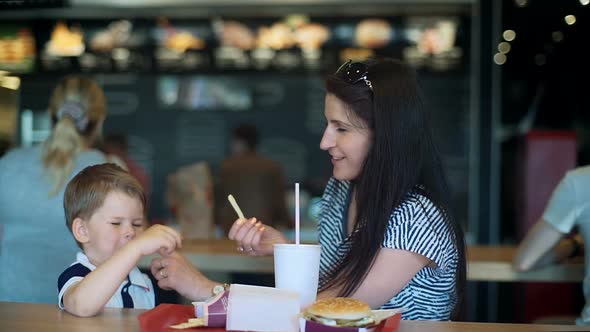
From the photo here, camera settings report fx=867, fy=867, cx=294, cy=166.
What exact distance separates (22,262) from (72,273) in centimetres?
94

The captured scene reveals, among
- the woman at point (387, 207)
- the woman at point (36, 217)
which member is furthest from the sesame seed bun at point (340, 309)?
the woman at point (36, 217)

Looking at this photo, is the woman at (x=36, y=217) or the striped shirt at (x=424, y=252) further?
the woman at (x=36, y=217)

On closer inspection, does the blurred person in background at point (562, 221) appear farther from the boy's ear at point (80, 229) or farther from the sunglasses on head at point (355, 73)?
the boy's ear at point (80, 229)

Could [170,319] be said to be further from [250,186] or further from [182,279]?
[250,186]

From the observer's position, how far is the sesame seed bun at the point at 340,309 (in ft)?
5.06

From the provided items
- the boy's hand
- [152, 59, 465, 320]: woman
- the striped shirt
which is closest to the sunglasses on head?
[152, 59, 465, 320]: woman

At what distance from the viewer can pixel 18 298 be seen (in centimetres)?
286

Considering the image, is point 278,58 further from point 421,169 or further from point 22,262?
point 421,169

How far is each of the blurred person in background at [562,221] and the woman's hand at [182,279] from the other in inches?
49.9

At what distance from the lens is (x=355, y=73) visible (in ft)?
6.70

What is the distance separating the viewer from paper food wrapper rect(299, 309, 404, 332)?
1539 mm

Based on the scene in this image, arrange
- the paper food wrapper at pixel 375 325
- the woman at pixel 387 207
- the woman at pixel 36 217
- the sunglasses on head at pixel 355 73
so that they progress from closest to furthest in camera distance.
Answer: the paper food wrapper at pixel 375 325
the woman at pixel 387 207
the sunglasses on head at pixel 355 73
the woman at pixel 36 217

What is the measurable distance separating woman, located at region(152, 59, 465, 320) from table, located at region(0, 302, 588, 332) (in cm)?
16

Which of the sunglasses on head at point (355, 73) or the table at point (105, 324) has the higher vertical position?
the sunglasses on head at point (355, 73)
